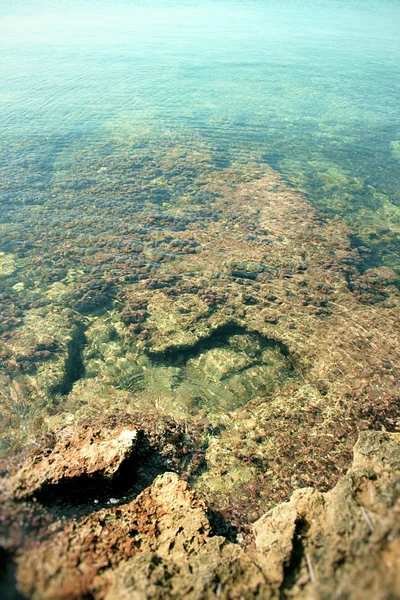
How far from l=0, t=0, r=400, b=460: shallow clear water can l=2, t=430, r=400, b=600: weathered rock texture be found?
276 cm

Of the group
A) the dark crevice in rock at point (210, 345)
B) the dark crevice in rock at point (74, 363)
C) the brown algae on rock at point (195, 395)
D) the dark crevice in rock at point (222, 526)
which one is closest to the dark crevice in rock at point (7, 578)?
the brown algae on rock at point (195, 395)

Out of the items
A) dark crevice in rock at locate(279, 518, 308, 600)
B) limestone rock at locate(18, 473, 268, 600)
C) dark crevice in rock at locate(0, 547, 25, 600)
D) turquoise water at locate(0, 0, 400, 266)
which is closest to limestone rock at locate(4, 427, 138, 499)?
limestone rock at locate(18, 473, 268, 600)

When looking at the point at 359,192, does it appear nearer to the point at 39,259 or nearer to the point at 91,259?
the point at 91,259

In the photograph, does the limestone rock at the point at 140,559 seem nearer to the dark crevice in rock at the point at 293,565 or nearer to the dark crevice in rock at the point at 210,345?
the dark crevice in rock at the point at 293,565

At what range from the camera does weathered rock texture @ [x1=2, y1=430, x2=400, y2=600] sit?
119 inches

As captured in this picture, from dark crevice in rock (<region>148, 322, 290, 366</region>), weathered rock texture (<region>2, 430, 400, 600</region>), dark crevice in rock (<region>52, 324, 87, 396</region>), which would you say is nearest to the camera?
weathered rock texture (<region>2, 430, 400, 600</region>)

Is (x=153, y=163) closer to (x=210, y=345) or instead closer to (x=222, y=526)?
(x=210, y=345)

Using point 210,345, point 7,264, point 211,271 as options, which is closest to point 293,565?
point 210,345

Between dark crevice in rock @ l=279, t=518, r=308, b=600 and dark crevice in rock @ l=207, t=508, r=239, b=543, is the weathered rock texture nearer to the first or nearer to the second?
dark crevice in rock @ l=279, t=518, r=308, b=600

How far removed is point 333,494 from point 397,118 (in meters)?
25.1

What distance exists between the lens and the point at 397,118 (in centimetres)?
2300

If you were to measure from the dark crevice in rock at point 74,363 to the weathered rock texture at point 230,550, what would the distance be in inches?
116

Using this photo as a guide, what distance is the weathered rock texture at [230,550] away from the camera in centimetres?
302

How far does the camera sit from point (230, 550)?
3.97 m
